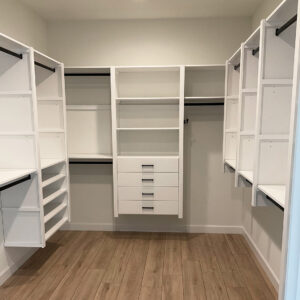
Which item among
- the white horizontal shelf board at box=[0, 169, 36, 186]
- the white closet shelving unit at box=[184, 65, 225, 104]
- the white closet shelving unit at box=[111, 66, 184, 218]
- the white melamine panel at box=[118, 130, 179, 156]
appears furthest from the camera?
the white melamine panel at box=[118, 130, 179, 156]

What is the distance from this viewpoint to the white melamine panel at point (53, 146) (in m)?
2.75

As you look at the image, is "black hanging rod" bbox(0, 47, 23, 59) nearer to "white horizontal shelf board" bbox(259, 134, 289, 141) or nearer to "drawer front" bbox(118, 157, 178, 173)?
"drawer front" bbox(118, 157, 178, 173)

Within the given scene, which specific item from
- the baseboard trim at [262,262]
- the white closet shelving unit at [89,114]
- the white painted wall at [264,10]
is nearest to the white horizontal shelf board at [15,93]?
the white closet shelving unit at [89,114]

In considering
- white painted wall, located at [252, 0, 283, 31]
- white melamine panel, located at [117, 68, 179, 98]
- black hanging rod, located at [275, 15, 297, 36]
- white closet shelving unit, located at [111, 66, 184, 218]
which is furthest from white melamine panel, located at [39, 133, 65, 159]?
white painted wall, located at [252, 0, 283, 31]

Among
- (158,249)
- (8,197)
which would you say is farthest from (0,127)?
(158,249)

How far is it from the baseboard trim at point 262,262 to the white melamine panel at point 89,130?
6.21 ft

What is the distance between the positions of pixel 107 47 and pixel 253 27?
1.65 meters

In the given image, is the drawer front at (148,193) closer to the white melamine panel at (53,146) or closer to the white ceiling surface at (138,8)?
the white melamine panel at (53,146)

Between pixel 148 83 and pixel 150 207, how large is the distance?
144 cm

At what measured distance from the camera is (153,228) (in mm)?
3268

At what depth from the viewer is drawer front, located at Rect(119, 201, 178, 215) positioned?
291 centimetres

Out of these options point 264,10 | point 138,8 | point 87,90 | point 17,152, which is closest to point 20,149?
point 17,152

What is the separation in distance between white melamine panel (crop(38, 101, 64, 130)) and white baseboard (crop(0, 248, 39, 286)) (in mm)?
1298

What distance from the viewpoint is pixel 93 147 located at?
317 centimetres
